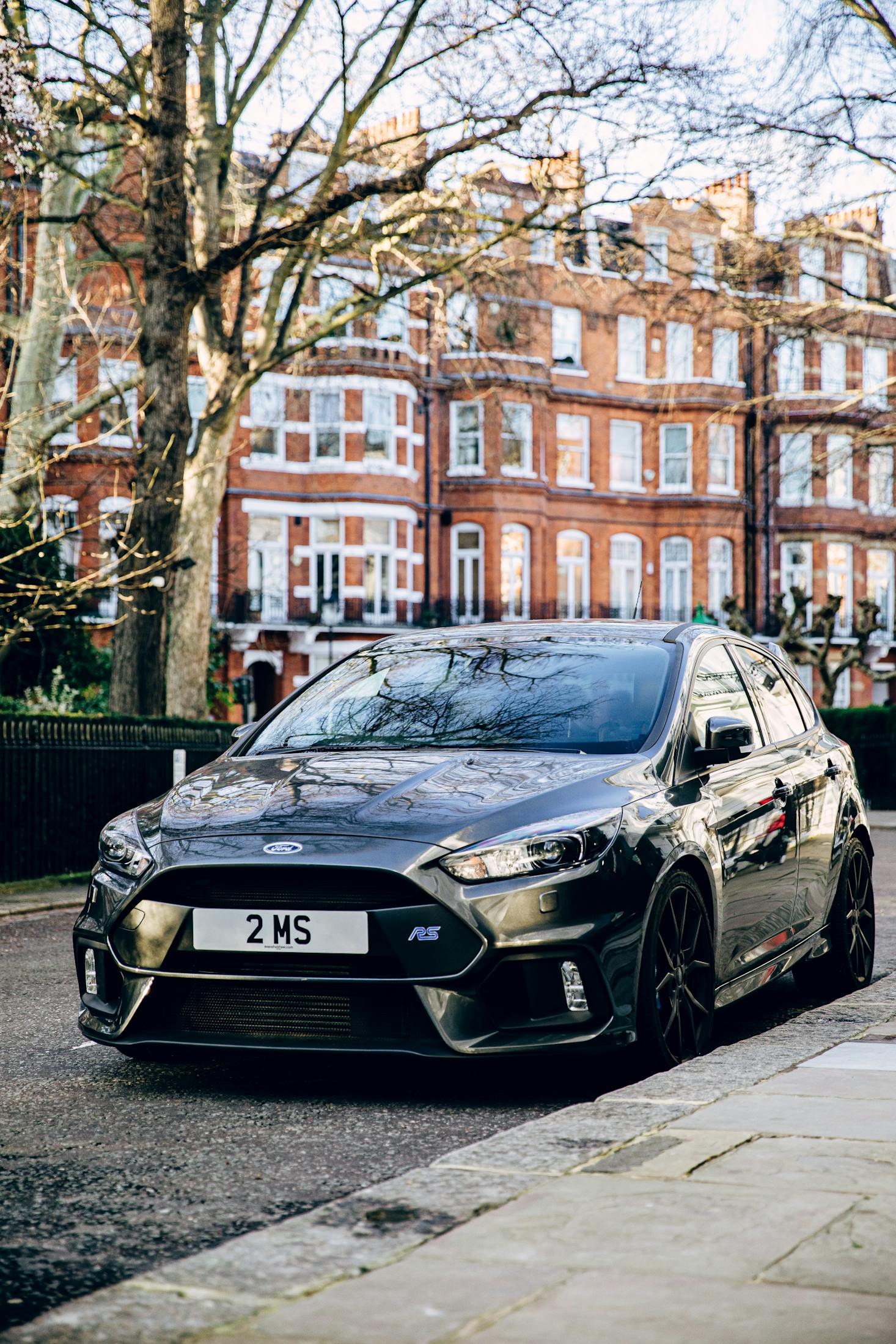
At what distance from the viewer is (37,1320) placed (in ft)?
10.3

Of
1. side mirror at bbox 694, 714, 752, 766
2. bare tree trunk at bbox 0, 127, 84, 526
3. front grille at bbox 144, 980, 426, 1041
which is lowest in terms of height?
front grille at bbox 144, 980, 426, 1041

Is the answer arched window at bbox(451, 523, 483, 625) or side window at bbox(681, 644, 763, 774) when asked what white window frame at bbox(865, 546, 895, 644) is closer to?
arched window at bbox(451, 523, 483, 625)

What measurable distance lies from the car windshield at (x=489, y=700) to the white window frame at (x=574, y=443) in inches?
1884

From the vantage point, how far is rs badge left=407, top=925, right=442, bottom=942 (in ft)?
17.4

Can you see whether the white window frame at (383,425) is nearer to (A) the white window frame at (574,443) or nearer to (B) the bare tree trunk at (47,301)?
(A) the white window frame at (574,443)

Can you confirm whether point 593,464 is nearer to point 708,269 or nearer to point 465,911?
point 708,269

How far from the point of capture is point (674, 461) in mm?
56406

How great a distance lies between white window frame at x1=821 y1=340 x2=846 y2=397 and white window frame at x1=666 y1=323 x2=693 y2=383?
15.0 ft


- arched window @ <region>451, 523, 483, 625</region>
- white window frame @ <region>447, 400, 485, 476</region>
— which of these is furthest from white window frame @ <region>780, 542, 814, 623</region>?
white window frame @ <region>447, 400, 485, 476</region>

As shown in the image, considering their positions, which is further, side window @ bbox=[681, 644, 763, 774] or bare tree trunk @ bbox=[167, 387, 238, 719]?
bare tree trunk @ bbox=[167, 387, 238, 719]

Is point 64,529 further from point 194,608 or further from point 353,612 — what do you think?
point 353,612

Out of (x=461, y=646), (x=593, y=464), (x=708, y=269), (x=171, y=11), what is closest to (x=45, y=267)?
(x=171, y=11)

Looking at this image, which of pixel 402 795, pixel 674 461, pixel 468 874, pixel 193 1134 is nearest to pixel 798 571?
pixel 674 461

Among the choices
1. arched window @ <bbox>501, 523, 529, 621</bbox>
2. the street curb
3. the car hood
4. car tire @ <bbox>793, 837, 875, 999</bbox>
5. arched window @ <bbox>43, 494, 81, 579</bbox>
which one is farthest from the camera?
arched window @ <bbox>501, 523, 529, 621</bbox>
